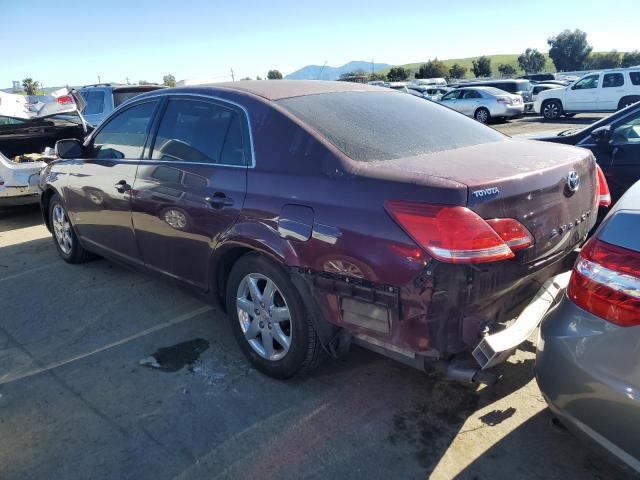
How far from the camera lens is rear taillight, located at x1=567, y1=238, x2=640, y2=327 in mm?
1847

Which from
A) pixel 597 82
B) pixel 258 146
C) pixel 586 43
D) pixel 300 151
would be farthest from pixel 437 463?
pixel 586 43

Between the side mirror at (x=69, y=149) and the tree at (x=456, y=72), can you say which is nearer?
the side mirror at (x=69, y=149)

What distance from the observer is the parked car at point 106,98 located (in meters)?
10.4

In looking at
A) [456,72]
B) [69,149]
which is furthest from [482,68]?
[69,149]

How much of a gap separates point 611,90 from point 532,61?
68732 millimetres

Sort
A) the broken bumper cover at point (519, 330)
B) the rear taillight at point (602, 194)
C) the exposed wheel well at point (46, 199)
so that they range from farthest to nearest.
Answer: the exposed wheel well at point (46, 199) < the rear taillight at point (602, 194) < the broken bumper cover at point (519, 330)

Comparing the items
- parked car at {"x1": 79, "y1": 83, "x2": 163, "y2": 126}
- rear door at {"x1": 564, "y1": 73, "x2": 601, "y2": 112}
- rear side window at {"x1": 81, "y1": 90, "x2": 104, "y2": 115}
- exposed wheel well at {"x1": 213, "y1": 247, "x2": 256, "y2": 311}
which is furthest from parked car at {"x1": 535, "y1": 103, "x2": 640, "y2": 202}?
rear door at {"x1": 564, "y1": 73, "x2": 601, "y2": 112}

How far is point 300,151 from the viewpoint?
9.20 feet

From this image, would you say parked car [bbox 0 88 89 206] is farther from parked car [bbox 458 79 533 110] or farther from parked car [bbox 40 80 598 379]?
parked car [bbox 458 79 533 110]

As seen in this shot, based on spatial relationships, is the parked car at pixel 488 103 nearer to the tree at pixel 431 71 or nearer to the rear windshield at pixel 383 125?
the rear windshield at pixel 383 125

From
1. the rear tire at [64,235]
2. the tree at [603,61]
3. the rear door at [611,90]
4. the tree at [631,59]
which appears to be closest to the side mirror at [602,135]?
the rear tire at [64,235]

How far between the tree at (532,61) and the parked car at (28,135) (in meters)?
81.5

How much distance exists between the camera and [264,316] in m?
3.08

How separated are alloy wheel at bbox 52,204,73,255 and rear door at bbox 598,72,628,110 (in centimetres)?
1997
